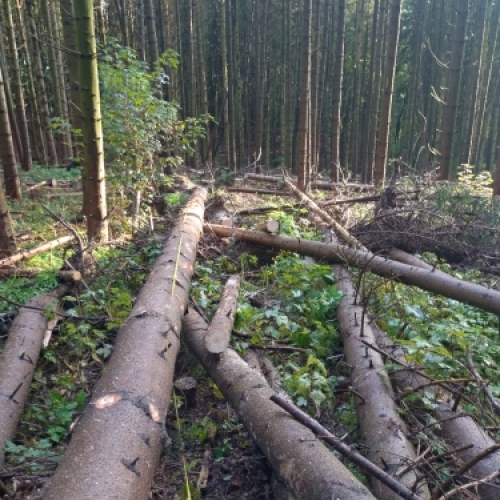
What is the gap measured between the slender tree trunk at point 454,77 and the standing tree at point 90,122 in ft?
20.9

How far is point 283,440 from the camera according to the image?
212 cm

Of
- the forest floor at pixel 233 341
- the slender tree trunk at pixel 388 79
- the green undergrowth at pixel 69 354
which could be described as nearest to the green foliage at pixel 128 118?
the forest floor at pixel 233 341

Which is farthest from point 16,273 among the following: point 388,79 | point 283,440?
point 388,79

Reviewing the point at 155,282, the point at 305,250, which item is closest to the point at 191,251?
the point at 155,282

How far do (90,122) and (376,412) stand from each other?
4.03m

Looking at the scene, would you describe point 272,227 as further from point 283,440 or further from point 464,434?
point 283,440

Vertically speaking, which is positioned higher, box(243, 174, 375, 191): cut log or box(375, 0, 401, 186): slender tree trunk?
box(375, 0, 401, 186): slender tree trunk

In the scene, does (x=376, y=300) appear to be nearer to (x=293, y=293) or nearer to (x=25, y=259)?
A: (x=293, y=293)

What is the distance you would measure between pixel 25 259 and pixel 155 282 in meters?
1.80

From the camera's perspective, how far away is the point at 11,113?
10.4 m

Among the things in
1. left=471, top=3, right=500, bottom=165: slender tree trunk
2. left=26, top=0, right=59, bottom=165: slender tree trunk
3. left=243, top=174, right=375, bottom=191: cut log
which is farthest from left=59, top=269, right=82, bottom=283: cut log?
left=471, top=3, right=500, bottom=165: slender tree trunk

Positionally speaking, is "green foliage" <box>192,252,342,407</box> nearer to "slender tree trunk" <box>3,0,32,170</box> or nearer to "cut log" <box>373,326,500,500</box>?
"cut log" <box>373,326,500,500</box>

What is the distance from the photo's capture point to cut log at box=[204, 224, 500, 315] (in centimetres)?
391

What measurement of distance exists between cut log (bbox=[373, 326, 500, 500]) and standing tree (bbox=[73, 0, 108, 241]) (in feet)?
11.9
